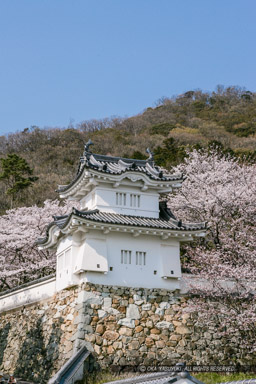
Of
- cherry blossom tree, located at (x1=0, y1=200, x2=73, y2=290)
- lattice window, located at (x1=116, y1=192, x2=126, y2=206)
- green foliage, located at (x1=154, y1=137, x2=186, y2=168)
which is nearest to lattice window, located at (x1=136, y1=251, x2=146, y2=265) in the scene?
lattice window, located at (x1=116, y1=192, x2=126, y2=206)

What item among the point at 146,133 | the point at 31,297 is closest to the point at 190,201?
the point at 31,297

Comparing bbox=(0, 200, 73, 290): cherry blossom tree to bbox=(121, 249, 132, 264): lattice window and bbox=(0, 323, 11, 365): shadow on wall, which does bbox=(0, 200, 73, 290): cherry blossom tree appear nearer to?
bbox=(0, 323, 11, 365): shadow on wall

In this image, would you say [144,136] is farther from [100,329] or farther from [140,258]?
[100,329]

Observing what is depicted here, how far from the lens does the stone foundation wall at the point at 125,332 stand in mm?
15570

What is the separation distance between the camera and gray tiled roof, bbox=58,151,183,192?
17.1 meters

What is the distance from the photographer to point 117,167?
A: 18422 millimetres

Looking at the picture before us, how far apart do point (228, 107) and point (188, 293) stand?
211ft

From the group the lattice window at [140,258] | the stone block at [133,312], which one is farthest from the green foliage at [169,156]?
the stone block at [133,312]

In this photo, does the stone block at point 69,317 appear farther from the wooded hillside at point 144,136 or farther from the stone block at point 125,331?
the wooded hillside at point 144,136

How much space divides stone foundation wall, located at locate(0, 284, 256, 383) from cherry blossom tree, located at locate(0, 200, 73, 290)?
243 inches

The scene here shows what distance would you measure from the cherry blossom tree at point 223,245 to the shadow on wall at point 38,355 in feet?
15.9

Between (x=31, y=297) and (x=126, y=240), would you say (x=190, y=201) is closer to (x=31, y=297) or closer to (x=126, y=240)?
(x=126, y=240)

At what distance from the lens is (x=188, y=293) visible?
17203 millimetres

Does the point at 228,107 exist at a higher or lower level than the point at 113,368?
higher
